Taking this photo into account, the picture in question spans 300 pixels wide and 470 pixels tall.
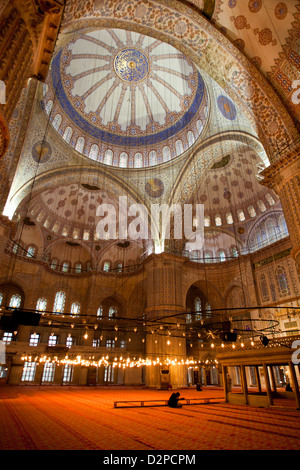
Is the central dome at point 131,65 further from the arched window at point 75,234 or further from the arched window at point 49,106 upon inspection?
the arched window at point 75,234

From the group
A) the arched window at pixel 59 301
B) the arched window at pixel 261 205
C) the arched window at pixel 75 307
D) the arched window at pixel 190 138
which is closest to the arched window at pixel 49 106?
the arched window at pixel 190 138

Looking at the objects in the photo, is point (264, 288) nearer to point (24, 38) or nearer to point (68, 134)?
point (68, 134)

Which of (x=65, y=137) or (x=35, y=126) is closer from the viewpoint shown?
(x=35, y=126)

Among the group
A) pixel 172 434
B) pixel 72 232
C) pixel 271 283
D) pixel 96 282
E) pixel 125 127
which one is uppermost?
pixel 125 127

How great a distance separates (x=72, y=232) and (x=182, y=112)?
482 inches

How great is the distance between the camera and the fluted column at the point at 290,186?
25.8 ft

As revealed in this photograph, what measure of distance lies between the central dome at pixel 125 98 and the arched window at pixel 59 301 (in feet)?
35.5

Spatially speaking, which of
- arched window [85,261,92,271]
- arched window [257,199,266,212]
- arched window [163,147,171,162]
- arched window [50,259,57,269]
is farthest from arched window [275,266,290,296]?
arched window [50,259,57,269]

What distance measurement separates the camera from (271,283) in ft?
53.7

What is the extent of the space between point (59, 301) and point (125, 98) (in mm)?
15810

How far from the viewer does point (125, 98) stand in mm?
18719
